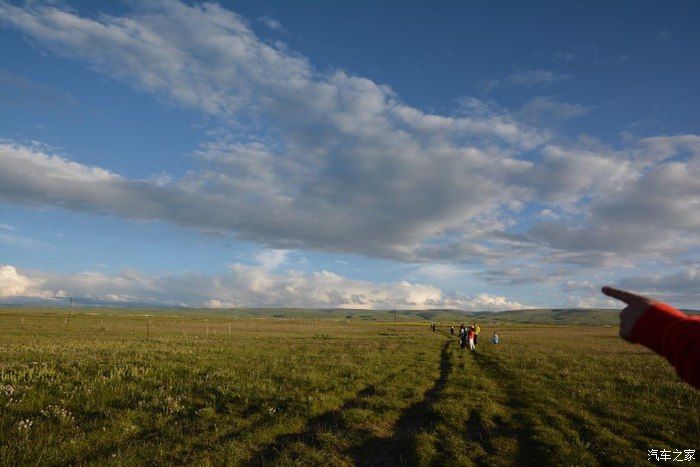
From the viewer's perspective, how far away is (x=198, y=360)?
22.3 m

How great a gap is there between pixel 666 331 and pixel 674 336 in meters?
0.11

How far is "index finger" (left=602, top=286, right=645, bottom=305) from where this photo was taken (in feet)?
11.9

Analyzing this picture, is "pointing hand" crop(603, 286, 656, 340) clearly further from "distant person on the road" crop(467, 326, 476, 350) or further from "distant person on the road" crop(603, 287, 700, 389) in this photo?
"distant person on the road" crop(467, 326, 476, 350)

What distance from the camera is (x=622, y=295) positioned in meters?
3.87

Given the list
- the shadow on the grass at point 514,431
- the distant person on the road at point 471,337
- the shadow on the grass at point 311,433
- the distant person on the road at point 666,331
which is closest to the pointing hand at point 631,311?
the distant person on the road at point 666,331

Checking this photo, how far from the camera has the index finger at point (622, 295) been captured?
11.9ft

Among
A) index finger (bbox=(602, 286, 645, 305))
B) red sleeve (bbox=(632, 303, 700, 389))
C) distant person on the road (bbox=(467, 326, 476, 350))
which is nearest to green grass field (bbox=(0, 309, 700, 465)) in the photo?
index finger (bbox=(602, 286, 645, 305))

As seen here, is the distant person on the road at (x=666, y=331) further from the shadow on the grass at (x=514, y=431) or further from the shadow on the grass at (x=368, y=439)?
the shadow on the grass at (x=514, y=431)

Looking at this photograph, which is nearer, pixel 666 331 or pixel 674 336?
pixel 674 336

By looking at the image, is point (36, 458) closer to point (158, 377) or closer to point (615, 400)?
point (158, 377)

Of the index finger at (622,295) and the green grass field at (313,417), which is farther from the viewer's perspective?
the green grass field at (313,417)

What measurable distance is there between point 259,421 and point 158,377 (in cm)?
628

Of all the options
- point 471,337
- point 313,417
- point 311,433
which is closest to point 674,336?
point 311,433

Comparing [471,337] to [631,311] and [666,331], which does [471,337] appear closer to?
[631,311]
